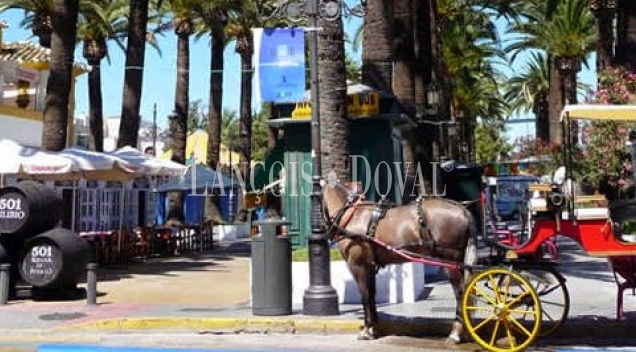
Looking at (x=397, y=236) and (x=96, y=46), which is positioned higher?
(x=96, y=46)

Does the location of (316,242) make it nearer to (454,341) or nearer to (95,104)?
(454,341)

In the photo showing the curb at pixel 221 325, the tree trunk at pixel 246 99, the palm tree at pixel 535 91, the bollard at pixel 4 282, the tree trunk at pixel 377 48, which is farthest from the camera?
the palm tree at pixel 535 91

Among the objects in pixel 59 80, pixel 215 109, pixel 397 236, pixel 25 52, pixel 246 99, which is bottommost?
pixel 397 236

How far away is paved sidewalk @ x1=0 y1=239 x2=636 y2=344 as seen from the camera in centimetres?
1117

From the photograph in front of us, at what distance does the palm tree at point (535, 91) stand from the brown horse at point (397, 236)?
163ft

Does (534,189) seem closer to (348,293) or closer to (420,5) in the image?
(348,293)

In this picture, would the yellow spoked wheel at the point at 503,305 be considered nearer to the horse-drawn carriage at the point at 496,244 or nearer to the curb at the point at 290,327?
the horse-drawn carriage at the point at 496,244

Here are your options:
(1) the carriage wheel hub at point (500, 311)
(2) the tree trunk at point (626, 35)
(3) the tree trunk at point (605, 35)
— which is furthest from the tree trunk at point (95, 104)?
(1) the carriage wheel hub at point (500, 311)

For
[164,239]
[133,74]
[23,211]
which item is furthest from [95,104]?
[23,211]

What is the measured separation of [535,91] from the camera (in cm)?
6362

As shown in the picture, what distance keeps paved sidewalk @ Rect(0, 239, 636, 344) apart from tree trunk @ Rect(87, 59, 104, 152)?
20.8 meters

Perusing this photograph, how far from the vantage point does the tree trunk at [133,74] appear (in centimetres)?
2781

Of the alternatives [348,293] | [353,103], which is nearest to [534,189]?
[348,293]

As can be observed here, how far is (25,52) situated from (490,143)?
81.6 meters
